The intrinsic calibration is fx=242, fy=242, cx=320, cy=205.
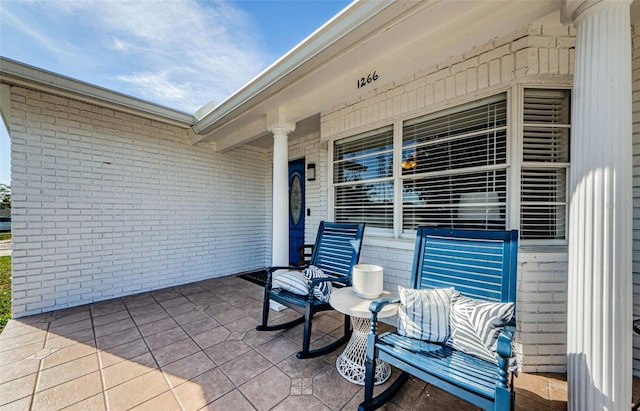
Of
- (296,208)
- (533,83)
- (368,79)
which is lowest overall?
(296,208)

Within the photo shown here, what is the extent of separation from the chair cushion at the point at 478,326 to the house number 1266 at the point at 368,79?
2154 millimetres

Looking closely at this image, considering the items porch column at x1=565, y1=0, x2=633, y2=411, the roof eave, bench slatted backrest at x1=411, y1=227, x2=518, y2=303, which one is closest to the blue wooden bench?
bench slatted backrest at x1=411, y1=227, x2=518, y2=303

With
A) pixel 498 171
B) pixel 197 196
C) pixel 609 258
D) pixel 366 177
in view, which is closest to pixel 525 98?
pixel 498 171

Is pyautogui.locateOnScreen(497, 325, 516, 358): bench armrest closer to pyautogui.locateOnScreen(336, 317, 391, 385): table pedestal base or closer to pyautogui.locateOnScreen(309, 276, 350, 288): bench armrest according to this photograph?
pyautogui.locateOnScreen(336, 317, 391, 385): table pedestal base

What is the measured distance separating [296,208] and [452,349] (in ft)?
13.2

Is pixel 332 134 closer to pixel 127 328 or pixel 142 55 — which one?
pixel 142 55

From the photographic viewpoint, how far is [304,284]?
2.52 m

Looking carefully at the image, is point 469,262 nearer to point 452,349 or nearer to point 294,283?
point 452,349

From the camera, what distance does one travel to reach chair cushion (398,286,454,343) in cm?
166

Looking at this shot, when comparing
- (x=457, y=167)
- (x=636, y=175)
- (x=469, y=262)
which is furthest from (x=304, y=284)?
(x=636, y=175)

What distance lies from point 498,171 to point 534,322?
133 centimetres

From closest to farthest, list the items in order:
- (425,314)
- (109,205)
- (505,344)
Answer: (505,344)
(425,314)
(109,205)

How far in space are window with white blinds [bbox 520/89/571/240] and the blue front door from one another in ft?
11.9

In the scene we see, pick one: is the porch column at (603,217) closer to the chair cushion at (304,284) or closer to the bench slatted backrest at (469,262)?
the bench slatted backrest at (469,262)
